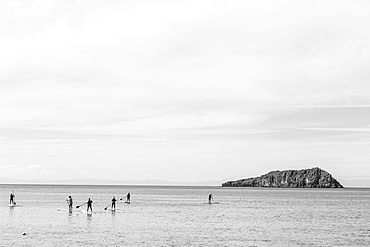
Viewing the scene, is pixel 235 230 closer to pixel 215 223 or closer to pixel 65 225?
pixel 215 223

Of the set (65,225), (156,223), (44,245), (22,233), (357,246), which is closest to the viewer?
(44,245)

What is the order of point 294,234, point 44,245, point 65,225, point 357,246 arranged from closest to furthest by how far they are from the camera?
point 44,245, point 357,246, point 294,234, point 65,225

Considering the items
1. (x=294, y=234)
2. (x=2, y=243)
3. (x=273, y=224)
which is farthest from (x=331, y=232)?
(x=2, y=243)

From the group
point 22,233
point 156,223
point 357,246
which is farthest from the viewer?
point 156,223

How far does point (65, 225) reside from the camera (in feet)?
180

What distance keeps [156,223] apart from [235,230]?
9.77m

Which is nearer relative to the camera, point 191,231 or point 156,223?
point 191,231

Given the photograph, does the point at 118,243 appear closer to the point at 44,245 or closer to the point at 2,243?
the point at 44,245

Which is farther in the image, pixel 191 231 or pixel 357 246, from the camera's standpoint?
pixel 191 231

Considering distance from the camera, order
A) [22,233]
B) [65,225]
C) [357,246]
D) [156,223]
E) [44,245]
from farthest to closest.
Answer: [156,223] → [65,225] → [22,233] → [357,246] → [44,245]

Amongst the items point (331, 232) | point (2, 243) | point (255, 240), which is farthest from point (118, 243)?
point (331, 232)

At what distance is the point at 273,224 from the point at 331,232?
29.0 ft

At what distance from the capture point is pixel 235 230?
53.2 m

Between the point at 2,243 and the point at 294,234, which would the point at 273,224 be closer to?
the point at 294,234
